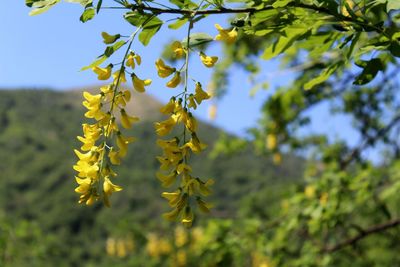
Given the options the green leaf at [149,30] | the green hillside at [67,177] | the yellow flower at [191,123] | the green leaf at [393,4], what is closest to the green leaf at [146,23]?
the green leaf at [149,30]

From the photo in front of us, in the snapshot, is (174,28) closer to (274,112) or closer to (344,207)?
(344,207)

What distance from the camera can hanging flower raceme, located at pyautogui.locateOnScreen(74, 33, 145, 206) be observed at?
1321 mm

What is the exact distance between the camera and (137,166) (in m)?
112

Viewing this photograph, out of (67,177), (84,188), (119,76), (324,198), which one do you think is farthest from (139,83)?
(67,177)

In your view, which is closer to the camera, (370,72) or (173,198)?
(173,198)

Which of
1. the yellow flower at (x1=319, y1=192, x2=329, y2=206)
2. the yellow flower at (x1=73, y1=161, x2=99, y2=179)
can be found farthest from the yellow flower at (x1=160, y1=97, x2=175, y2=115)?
the yellow flower at (x1=319, y1=192, x2=329, y2=206)

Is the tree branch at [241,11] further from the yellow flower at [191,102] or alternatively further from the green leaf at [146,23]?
the yellow flower at [191,102]

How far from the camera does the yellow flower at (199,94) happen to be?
1.34m

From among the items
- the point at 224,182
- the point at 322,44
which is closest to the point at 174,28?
the point at 322,44

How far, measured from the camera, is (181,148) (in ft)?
4.39

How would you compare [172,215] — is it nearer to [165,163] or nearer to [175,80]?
[165,163]

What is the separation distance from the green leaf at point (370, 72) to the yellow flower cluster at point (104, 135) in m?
0.56

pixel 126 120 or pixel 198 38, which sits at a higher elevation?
pixel 198 38

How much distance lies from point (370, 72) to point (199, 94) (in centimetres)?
48
